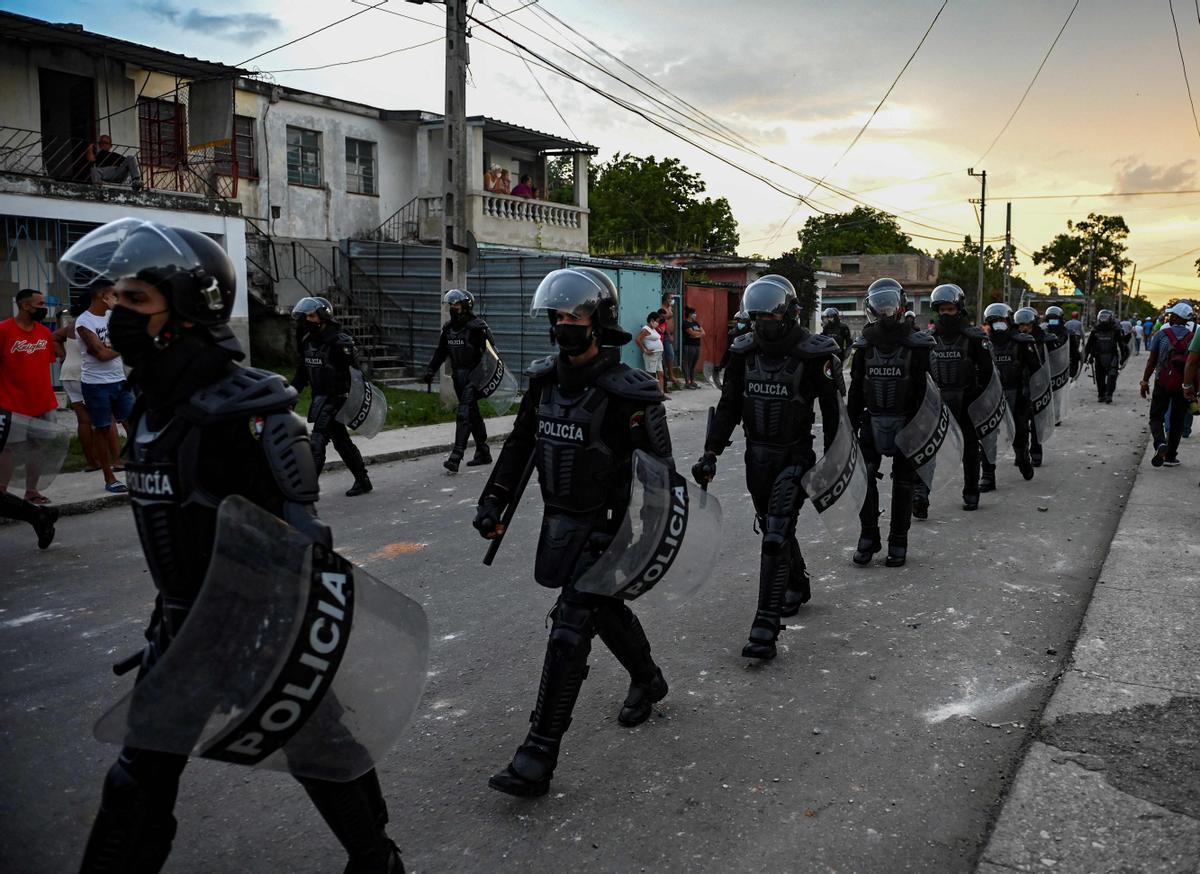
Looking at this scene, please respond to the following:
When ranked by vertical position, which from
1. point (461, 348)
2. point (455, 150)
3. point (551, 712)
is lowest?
point (551, 712)

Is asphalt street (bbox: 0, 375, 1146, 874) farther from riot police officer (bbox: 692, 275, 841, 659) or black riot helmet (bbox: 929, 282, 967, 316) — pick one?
black riot helmet (bbox: 929, 282, 967, 316)

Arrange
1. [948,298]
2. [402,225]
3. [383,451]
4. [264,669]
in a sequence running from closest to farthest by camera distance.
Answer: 1. [264,669]
2. [948,298]
3. [383,451]
4. [402,225]

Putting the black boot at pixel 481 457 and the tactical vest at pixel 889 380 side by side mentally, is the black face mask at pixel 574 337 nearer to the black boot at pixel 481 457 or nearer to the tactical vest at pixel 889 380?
the tactical vest at pixel 889 380

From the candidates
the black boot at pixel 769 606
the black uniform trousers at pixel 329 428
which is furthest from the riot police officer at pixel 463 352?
the black boot at pixel 769 606

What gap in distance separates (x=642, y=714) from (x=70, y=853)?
2086mm

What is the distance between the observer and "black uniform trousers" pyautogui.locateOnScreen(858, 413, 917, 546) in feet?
21.9

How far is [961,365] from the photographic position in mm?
8617

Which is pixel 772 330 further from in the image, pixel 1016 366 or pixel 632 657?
pixel 1016 366

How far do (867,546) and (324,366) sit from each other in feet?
16.6

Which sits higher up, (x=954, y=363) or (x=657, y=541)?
(x=954, y=363)

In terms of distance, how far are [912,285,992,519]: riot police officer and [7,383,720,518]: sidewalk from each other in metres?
4.63

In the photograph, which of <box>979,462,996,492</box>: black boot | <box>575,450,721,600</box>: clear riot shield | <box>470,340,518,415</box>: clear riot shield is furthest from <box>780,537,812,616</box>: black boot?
<box>470,340,518,415</box>: clear riot shield

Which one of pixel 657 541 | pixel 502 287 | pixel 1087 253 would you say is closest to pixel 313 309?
pixel 657 541

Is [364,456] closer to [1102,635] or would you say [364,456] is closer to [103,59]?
[1102,635]
